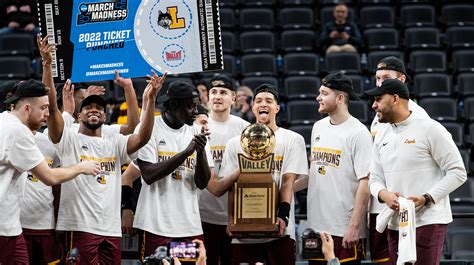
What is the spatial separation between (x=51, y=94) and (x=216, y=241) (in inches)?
70.1

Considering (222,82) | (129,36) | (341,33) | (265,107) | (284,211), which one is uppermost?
(341,33)

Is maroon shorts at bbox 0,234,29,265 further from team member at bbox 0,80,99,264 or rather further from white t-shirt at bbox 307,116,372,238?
white t-shirt at bbox 307,116,372,238

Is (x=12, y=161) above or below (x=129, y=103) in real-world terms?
below

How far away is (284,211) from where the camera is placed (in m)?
6.86

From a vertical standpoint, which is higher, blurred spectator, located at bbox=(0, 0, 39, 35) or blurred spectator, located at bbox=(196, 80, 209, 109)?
blurred spectator, located at bbox=(0, 0, 39, 35)

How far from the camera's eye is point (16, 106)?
639 centimetres

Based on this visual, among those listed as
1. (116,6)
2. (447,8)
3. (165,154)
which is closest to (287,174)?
(165,154)

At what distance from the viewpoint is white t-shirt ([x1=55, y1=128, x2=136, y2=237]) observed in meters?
6.68

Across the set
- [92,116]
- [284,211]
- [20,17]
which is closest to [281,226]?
[284,211]

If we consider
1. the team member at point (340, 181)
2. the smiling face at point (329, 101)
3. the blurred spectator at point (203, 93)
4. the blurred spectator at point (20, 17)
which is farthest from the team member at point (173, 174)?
the blurred spectator at point (20, 17)

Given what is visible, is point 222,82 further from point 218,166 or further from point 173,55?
A: point 173,55

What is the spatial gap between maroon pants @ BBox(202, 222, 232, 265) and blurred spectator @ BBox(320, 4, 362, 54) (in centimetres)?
629

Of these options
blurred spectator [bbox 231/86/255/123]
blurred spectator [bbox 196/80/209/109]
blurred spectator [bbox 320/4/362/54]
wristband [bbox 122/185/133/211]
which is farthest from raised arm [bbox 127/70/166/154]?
blurred spectator [bbox 320/4/362/54]

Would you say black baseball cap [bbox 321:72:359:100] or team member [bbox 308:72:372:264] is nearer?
team member [bbox 308:72:372:264]
